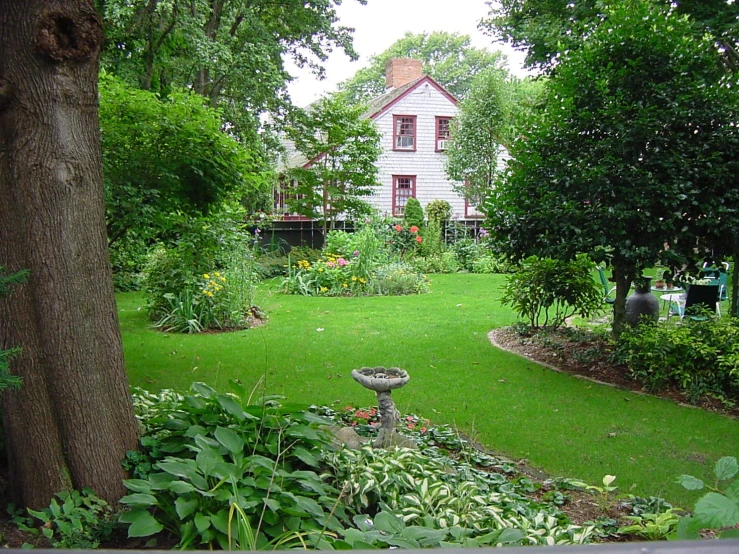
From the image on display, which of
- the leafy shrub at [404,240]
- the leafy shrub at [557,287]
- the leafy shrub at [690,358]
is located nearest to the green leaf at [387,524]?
the leafy shrub at [690,358]

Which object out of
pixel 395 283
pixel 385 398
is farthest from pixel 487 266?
pixel 385 398

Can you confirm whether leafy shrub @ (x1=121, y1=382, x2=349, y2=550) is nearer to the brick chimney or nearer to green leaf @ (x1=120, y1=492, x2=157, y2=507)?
green leaf @ (x1=120, y1=492, x2=157, y2=507)

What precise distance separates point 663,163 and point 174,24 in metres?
9.15

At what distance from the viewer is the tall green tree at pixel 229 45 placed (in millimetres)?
10469

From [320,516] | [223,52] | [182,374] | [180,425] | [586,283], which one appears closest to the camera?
[320,516]

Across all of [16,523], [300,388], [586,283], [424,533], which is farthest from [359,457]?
[586,283]

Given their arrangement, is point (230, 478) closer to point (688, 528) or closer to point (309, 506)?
point (309, 506)

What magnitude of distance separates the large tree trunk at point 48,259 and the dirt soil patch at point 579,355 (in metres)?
5.11

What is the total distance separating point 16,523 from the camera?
2.82 meters

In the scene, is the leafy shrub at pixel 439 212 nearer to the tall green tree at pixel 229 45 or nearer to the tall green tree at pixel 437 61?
the tall green tree at pixel 229 45

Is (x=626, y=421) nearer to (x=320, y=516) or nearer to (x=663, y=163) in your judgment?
(x=663, y=163)

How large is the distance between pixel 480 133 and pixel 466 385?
16.8 m

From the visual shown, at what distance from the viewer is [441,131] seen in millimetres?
25984

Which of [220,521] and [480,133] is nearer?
[220,521]
